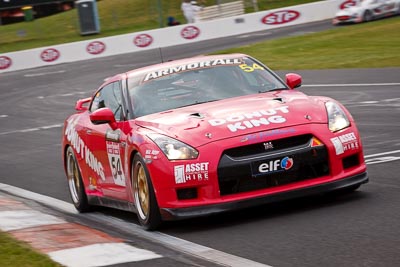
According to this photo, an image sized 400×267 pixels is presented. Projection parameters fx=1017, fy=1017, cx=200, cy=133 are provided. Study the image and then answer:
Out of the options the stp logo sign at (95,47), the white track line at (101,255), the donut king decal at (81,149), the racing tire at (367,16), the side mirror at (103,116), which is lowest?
the stp logo sign at (95,47)

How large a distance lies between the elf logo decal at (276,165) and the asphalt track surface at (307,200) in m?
0.39

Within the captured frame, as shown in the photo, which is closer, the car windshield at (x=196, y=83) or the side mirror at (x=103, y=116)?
the side mirror at (x=103, y=116)

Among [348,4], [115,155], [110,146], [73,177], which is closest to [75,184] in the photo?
[73,177]

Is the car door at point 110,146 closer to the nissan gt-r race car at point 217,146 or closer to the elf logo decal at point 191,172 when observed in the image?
the nissan gt-r race car at point 217,146

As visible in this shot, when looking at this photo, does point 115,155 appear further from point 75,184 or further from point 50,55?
point 50,55

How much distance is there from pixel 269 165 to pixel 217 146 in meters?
0.42

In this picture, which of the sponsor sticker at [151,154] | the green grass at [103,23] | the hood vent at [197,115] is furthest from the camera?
the green grass at [103,23]

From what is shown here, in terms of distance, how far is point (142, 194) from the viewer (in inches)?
328

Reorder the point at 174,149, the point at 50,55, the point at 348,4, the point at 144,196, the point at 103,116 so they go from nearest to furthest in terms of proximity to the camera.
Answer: the point at 174,149
the point at 144,196
the point at 103,116
the point at 50,55
the point at 348,4

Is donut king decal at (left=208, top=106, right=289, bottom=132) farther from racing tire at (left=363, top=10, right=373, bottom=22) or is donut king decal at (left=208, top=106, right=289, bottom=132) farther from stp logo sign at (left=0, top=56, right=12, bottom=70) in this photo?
stp logo sign at (left=0, top=56, right=12, bottom=70)

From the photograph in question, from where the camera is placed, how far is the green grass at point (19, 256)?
Answer: 21.3 ft

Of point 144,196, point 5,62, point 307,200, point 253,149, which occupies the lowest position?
point 5,62

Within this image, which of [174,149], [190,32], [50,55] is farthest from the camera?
[190,32]

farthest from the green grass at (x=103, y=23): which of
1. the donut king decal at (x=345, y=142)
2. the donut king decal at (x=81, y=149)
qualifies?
the donut king decal at (x=345, y=142)
